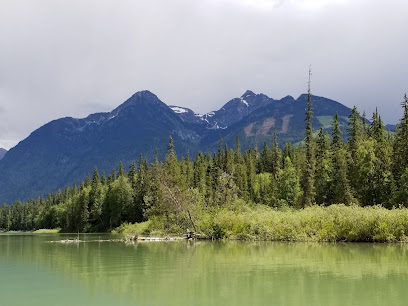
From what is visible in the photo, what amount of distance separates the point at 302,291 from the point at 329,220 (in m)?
30.4

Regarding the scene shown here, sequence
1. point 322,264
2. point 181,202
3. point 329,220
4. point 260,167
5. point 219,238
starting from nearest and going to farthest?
point 322,264, point 329,220, point 219,238, point 181,202, point 260,167

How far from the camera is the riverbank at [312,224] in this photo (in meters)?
42.9

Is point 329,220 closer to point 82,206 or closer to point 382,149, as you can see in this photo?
point 382,149

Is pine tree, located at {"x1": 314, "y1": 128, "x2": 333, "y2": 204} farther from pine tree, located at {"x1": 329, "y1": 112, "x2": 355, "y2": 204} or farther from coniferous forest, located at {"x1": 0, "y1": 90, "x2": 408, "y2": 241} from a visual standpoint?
pine tree, located at {"x1": 329, "y1": 112, "x2": 355, "y2": 204}

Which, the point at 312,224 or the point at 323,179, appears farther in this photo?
the point at 323,179

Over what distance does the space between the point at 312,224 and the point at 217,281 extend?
29275 mm

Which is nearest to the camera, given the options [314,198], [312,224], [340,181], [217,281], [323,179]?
[217,281]

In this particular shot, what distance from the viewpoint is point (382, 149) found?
6531 cm

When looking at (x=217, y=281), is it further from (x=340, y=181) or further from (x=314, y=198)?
(x=314, y=198)

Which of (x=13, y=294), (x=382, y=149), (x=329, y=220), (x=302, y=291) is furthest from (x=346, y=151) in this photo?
(x=13, y=294)

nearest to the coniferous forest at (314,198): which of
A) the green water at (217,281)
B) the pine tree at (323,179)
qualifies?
the pine tree at (323,179)

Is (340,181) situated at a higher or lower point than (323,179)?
lower

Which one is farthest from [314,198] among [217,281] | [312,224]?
[217,281]

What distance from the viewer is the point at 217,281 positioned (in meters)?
20.8
